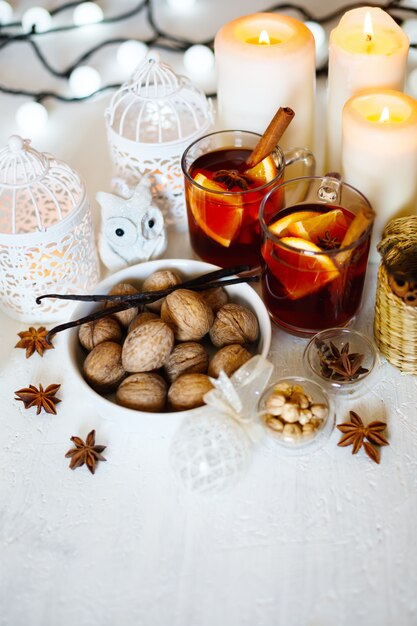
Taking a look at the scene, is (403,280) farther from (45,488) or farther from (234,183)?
(45,488)

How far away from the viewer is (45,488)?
2.15 ft

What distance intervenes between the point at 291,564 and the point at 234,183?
377 millimetres

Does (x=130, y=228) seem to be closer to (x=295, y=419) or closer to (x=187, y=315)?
(x=187, y=315)

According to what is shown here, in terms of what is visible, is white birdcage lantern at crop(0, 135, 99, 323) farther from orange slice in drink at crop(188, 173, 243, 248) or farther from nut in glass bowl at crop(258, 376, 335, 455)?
nut in glass bowl at crop(258, 376, 335, 455)

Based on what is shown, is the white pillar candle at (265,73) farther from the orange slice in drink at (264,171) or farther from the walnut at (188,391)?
the walnut at (188,391)

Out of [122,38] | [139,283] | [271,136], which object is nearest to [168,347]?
[139,283]

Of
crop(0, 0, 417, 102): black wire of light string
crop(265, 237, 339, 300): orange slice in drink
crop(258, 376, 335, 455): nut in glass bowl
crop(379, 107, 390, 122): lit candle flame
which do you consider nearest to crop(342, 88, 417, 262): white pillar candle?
crop(379, 107, 390, 122): lit candle flame

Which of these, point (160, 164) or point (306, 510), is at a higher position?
point (160, 164)

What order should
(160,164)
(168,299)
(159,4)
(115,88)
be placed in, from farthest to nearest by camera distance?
(159,4) → (115,88) → (160,164) → (168,299)

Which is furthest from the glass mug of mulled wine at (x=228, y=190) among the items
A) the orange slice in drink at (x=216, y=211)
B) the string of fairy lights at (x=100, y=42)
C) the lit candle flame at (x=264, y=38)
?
the string of fairy lights at (x=100, y=42)

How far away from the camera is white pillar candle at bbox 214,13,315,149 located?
2.56 ft

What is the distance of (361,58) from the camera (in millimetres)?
769

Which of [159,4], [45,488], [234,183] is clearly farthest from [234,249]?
[159,4]

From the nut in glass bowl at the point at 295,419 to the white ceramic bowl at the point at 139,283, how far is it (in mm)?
42
